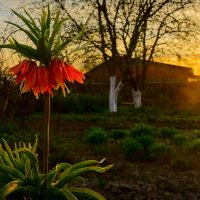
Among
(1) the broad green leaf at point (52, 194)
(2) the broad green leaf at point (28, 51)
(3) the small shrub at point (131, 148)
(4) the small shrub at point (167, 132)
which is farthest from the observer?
(4) the small shrub at point (167, 132)

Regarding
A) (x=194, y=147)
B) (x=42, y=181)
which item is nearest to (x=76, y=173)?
(x=42, y=181)

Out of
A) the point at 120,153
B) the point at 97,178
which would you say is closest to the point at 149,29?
the point at 120,153

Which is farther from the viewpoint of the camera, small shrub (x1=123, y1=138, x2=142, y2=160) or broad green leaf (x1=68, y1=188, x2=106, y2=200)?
small shrub (x1=123, y1=138, x2=142, y2=160)

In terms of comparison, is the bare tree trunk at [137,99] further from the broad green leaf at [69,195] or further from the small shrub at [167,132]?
the broad green leaf at [69,195]

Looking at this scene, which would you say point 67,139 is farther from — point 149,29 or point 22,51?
point 149,29

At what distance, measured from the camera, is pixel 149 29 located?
997 inches

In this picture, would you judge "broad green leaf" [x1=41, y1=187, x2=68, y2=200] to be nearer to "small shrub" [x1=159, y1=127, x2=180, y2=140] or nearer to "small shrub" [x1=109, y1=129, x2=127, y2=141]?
"small shrub" [x1=109, y1=129, x2=127, y2=141]

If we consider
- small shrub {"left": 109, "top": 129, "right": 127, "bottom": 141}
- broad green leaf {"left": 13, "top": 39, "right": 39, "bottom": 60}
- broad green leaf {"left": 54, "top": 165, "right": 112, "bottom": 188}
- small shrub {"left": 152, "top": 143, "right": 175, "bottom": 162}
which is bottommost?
small shrub {"left": 152, "top": 143, "right": 175, "bottom": 162}

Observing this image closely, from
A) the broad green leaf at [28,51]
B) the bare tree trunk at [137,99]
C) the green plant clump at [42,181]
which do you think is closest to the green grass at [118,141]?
the green plant clump at [42,181]

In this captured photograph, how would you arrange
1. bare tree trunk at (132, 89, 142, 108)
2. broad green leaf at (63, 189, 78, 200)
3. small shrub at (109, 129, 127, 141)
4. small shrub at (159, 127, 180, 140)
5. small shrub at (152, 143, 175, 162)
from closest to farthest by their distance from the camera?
broad green leaf at (63, 189, 78, 200)
small shrub at (152, 143, 175, 162)
small shrub at (109, 129, 127, 141)
small shrub at (159, 127, 180, 140)
bare tree trunk at (132, 89, 142, 108)

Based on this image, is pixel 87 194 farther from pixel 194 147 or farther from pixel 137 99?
pixel 137 99

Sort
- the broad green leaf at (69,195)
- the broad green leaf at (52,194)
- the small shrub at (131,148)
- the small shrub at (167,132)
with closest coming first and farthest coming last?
the broad green leaf at (69,195) → the broad green leaf at (52,194) → the small shrub at (131,148) → the small shrub at (167,132)

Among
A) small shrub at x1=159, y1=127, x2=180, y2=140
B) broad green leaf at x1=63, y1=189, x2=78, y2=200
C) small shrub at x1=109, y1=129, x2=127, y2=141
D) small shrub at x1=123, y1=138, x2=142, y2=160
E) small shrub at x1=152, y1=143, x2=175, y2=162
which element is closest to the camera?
broad green leaf at x1=63, y1=189, x2=78, y2=200

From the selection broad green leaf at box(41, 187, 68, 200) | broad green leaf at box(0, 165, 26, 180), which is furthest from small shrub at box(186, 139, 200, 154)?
broad green leaf at box(0, 165, 26, 180)
